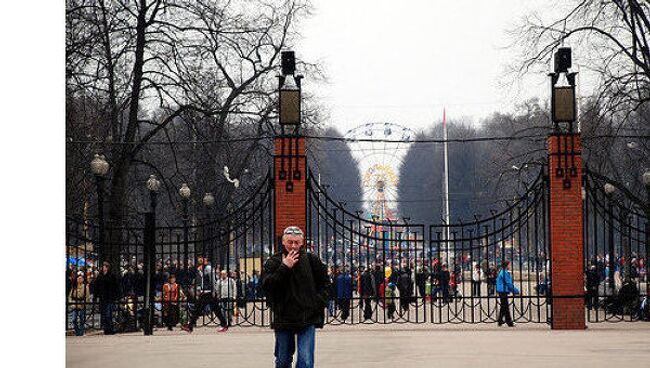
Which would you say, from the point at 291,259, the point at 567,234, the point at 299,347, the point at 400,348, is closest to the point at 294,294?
the point at 291,259

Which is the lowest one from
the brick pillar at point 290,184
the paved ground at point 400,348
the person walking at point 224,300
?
the paved ground at point 400,348

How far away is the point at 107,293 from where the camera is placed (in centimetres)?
1842

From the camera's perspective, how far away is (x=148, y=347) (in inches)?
594

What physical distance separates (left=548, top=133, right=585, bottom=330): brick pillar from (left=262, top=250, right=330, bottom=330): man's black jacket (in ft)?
28.3

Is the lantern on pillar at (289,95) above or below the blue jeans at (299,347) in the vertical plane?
above

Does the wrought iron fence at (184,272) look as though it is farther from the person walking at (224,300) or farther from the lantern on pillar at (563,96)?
the lantern on pillar at (563,96)

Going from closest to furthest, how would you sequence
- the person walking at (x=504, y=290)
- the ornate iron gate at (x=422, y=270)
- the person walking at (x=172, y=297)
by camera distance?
the ornate iron gate at (x=422, y=270), the person walking at (x=504, y=290), the person walking at (x=172, y=297)

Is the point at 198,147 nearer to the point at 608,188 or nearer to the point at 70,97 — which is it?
the point at 70,97

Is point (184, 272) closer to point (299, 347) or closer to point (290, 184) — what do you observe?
point (290, 184)

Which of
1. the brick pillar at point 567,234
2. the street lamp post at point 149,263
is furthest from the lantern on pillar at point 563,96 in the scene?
the street lamp post at point 149,263

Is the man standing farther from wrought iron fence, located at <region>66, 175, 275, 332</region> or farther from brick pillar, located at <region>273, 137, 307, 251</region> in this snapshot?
brick pillar, located at <region>273, 137, 307, 251</region>

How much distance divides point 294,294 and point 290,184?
26.4ft

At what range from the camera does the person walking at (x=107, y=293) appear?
1834 centimetres

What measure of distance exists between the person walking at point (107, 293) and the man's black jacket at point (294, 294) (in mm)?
9257
